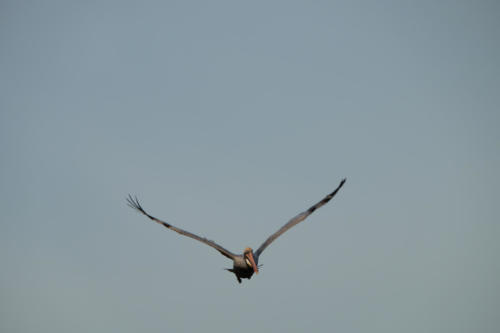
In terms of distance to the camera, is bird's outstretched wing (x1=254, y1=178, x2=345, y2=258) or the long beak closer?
the long beak

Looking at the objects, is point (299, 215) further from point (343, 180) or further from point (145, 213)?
point (145, 213)

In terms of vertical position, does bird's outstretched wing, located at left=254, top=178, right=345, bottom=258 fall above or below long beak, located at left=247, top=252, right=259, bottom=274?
above

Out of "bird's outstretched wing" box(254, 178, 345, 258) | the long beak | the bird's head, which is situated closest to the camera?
the long beak

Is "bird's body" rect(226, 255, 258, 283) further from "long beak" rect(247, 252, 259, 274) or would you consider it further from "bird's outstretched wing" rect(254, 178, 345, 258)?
"bird's outstretched wing" rect(254, 178, 345, 258)

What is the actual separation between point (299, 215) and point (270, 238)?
213 centimetres

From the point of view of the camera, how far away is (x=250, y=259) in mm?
28219

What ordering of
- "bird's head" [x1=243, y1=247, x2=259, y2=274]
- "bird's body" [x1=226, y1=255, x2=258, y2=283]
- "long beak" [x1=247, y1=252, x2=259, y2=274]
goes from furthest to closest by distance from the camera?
1. "bird's body" [x1=226, y1=255, x2=258, y2=283]
2. "bird's head" [x1=243, y1=247, x2=259, y2=274]
3. "long beak" [x1=247, y1=252, x2=259, y2=274]

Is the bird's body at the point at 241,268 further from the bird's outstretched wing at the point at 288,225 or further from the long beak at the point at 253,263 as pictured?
the bird's outstretched wing at the point at 288,225

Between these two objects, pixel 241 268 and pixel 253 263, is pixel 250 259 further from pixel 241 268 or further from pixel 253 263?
pixel 241 268

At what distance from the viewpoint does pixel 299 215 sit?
29.9 metres

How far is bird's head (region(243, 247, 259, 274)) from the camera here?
27.9 metres

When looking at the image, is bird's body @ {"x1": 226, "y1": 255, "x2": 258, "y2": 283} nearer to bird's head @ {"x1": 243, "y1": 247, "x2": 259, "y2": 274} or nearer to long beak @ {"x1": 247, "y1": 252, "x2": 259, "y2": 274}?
bird's head @ {"x1": 243, "y1": 247, "x2": 259, "y2": 274}

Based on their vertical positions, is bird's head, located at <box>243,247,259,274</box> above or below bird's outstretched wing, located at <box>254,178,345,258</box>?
below

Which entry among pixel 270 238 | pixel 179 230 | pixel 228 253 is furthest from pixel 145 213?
pixel 270 238
